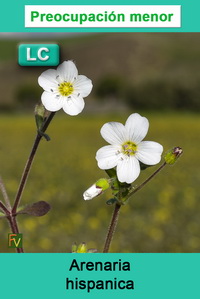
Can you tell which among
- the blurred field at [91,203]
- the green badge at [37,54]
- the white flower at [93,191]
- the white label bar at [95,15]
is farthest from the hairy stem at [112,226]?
the blurred field at [91,203]

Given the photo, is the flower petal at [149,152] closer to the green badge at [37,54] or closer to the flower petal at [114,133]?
the flower petal at [114,133]

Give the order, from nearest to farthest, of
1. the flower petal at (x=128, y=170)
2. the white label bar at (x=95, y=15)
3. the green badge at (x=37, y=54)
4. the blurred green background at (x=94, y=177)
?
the flower petal at (x=128, y=170) < the green badge at (x=37, y=54) < the white label bar at (x=95, y=15) < the blurred green background at (x=94, y=177)

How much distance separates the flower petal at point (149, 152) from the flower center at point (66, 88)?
0.23 ft

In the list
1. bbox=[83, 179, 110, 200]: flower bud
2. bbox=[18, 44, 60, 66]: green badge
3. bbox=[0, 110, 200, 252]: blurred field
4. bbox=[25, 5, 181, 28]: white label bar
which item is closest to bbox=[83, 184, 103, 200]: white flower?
A: bbox=[83, 179, 110, 200]: flower bud

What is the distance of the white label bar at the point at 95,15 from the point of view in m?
0.65

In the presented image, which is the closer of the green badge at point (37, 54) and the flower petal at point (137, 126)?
the flower petal at point (137, 126)

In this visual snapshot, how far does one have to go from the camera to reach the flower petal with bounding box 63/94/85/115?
34 cm

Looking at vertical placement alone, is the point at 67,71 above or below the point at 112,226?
above

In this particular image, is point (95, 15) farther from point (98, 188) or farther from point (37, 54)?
point (98, 188)

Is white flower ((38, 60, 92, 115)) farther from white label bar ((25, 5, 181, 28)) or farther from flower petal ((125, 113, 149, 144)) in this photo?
white label bar ((25, 5, 181, 28))

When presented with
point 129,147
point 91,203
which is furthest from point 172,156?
point 91,203

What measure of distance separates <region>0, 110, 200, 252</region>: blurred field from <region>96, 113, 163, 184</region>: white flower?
0.90 meters

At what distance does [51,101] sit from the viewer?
1.14 feet

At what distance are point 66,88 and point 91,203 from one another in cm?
229
